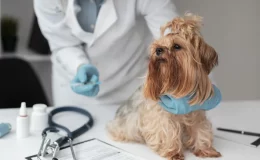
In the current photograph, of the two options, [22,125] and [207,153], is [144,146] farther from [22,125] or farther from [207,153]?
[22,125]

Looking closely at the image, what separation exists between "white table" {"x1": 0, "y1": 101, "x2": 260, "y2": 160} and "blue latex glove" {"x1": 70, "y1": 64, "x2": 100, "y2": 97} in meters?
0.12

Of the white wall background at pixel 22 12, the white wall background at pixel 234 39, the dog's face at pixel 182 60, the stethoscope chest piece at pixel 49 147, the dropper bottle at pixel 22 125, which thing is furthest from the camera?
the white wall background at pixel 22 12

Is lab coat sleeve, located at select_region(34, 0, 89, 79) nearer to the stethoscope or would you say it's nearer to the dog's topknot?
the stethoscope

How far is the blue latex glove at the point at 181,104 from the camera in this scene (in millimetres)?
926

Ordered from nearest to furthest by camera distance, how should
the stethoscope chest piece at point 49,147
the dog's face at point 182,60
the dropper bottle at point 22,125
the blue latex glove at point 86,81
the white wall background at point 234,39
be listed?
the dog's face at point 182,60 → the stethoscope chest piece at point 49,147 → the dropper bottle at point 22,125 → the blue latex glove at point 86,81 → the white wall background at point 234,39

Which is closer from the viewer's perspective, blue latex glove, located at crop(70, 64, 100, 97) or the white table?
the white table

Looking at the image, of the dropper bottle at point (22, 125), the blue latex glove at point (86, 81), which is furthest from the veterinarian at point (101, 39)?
the dropper bottle at point (22, 125)

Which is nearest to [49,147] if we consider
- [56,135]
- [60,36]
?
[56,135]

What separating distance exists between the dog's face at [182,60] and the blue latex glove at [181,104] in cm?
3

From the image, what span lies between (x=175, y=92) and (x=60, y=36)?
28.0 inches

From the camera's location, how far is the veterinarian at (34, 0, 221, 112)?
1350 mm

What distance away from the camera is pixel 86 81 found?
1241 millimetres

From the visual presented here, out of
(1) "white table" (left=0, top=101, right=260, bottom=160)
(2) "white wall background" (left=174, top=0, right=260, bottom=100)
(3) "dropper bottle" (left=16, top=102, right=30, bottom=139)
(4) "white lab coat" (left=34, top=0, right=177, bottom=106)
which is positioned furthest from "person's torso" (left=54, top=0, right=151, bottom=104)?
(2) "white wall background" (left=174, top=0, right=260, bottom=100)

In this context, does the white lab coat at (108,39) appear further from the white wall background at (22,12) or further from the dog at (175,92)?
the white wall background at (22,12)
